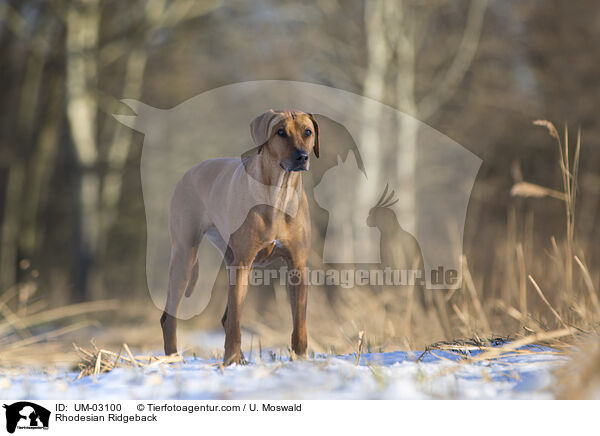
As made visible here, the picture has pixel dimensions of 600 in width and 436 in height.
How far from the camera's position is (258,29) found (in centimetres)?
1091

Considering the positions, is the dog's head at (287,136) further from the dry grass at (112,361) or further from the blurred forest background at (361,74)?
the blurred forest background at (361,74)

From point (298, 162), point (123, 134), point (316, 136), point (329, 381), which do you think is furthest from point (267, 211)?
point (123, 134)

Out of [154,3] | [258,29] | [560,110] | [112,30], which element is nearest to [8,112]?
[112,30]

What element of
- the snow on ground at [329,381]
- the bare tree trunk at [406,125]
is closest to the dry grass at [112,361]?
the snow on ground at [329,381]

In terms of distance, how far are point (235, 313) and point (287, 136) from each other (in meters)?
0.86

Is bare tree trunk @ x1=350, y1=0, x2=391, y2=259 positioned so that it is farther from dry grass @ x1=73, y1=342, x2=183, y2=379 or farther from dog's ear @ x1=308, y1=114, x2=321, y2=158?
dry grass @ x1=73, y1=342, x2=183, y2=379

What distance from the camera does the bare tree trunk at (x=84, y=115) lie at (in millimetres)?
9695

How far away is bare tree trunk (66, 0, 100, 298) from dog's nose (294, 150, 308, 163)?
316 inches

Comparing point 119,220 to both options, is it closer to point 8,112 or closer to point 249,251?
point 8,112

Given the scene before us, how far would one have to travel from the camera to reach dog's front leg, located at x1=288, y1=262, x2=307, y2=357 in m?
2.76
